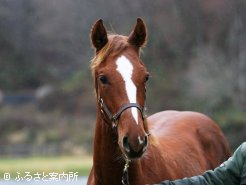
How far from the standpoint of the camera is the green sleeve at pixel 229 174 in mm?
4348

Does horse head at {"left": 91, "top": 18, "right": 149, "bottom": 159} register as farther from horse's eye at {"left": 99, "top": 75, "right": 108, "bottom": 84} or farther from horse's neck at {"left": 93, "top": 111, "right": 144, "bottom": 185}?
horse's neck at {"left": 93, "top": 111, "right": 144, "bottom": 185}

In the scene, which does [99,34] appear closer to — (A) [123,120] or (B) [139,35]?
(B) [139,35]

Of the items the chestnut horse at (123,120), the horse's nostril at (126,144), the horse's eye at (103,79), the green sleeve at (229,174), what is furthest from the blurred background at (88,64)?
the horse's nostril at (126,144)

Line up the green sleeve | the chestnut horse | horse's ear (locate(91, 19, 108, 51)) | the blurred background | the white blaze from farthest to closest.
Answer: the blurred background, horse's ear (locate(91, 19, 108, 51)), the white blaze, the chestnut horse, the green sleeve

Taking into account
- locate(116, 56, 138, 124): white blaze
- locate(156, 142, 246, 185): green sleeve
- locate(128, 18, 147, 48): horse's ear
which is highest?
locate(128, 18, 147, 48): horse's ear

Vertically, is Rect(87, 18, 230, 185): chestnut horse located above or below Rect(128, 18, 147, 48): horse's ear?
below

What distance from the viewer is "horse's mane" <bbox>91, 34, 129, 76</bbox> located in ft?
16.1

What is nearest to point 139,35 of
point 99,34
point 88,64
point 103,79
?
point 99,34

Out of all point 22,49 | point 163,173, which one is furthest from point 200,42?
point 163,173

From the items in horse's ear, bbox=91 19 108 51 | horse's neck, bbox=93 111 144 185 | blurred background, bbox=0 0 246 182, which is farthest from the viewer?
blurred background, bbox=0 0 246 182

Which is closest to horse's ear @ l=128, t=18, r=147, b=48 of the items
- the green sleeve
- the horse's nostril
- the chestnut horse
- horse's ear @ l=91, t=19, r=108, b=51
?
the chestnut horse

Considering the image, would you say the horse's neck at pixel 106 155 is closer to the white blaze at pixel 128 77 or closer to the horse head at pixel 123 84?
the horse head at pixel 123 84

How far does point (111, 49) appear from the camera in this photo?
492 cm

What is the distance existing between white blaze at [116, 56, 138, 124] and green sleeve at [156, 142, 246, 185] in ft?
1.77
